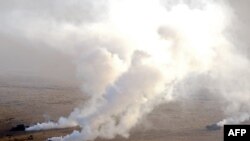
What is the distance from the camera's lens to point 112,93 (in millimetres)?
102688

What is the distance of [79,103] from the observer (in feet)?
482

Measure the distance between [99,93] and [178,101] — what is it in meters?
52.0

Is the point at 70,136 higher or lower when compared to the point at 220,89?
lower

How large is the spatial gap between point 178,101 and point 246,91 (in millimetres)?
25543

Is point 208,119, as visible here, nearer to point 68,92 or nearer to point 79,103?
point 79,103

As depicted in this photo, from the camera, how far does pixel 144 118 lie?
385 feet

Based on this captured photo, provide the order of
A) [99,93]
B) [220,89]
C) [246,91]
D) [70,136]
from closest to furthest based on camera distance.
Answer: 1. [70,136]
2. [99,93]
3. [246,91]
4. [220,89]

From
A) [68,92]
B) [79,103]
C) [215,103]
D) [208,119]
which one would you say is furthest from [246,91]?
[68,92]

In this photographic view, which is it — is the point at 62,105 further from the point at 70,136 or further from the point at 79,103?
the point at 70,136

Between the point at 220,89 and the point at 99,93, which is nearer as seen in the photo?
the point at 99,93

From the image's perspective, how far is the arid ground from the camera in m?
98.9

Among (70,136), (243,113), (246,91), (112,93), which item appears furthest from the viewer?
(246,91)

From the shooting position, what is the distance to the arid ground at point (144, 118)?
98938 mm

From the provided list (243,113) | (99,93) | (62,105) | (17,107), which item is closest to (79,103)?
(62,105)
